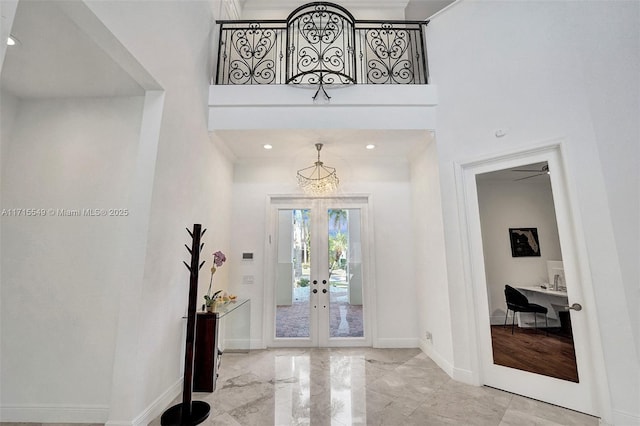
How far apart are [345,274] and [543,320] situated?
2.49 meters

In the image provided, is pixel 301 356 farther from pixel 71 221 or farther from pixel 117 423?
pixel 71 221

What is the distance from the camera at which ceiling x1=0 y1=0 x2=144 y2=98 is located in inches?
69.0

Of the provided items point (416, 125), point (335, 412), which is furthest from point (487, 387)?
point (416, 125)

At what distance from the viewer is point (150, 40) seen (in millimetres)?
2219

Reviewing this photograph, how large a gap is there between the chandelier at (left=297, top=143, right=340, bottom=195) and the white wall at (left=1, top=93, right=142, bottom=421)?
7.35 ft

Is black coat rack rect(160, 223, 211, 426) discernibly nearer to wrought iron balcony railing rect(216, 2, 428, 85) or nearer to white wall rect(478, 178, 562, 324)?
wrought iron balcony railing rect(216, 2, 428, 85)

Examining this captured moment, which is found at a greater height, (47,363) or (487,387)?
(47,363)

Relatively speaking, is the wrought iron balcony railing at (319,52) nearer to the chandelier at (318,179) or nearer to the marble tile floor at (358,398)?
the chandelier at (318,179)

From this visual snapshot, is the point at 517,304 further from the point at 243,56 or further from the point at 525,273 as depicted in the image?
the point at 243,56

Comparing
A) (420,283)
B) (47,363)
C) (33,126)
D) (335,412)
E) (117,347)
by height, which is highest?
(33,126)

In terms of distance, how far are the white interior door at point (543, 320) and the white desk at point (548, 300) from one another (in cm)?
7

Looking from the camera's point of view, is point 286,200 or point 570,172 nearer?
point 570,172

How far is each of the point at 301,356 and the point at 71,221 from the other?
10.2 feet

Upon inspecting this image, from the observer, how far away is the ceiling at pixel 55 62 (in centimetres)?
175
